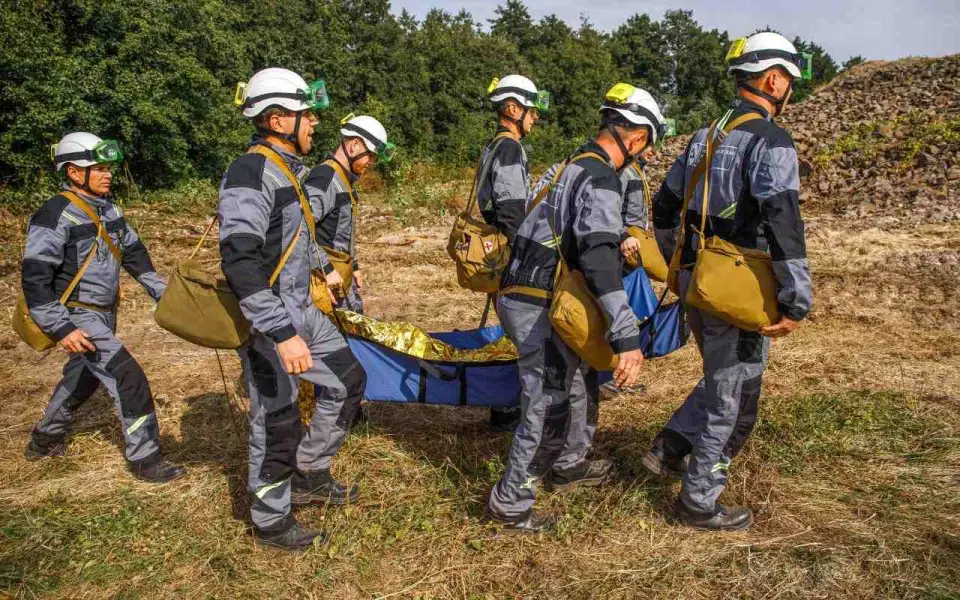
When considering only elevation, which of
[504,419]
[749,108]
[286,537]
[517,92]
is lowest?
[286,537]

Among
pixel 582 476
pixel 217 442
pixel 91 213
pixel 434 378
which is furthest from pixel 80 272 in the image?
pixel 582 476

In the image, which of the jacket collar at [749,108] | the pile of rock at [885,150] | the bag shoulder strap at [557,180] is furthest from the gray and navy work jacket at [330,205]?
the pile of rock at [885,150]

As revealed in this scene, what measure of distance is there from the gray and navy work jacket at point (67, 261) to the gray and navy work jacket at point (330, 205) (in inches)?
44.0

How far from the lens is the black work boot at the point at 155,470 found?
421 cm

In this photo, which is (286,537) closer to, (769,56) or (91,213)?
(91,213)

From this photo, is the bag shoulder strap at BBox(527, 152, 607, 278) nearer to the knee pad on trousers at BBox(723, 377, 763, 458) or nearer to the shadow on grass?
the knee pad on trousers at BBox(723, 377, 763, 458)

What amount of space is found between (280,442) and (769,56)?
2.99 meters

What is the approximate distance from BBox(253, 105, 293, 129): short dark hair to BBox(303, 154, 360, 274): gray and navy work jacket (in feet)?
4.24

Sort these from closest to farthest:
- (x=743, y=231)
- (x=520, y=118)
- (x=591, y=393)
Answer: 1. (x=743, y=231)
2. (x=591, y=393)
3. (x=520, y=118)

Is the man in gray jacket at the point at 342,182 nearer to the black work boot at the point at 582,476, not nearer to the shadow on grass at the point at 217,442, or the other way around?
the shadow on grass at the point at 217,442

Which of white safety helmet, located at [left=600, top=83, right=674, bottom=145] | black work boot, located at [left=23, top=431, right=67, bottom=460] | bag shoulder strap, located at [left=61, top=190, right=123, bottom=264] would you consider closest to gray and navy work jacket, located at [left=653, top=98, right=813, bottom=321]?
white safety helmet, located at [left=600, top=83, right=674, bottom=145]

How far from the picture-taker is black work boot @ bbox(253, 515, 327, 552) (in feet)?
11.2

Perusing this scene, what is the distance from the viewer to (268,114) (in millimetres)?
3158

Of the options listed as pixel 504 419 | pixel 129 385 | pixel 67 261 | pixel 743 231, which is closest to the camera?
pixel 743 231
